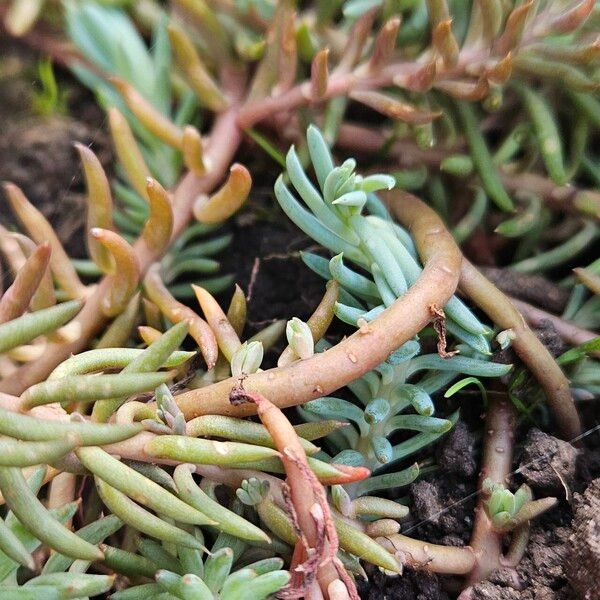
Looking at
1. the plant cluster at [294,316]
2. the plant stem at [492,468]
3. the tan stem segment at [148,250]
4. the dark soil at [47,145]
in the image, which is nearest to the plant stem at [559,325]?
the plant cluster at [294,316]

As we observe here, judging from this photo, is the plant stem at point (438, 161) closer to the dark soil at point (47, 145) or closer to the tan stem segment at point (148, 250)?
the tan stem segment at point (148, 250)

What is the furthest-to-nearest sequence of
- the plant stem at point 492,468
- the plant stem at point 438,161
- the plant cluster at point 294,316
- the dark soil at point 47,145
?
the dark soil at point 47,145 < the plant stem at point 438,161 < the plant stem at point 492,468 < the plant cluster at point 294,316

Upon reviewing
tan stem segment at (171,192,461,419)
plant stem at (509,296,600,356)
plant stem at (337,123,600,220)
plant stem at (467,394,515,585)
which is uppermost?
tan stem segment at (171,192,461,419)

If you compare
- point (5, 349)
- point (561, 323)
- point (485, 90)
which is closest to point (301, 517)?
point (5, 349)

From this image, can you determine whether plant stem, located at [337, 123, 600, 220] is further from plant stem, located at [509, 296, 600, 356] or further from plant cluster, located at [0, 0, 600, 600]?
plant stem, located at [509, 296, 600, 356]

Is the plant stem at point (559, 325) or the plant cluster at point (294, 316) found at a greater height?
the plant cluster at point (294, 316)

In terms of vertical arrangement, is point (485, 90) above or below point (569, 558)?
above

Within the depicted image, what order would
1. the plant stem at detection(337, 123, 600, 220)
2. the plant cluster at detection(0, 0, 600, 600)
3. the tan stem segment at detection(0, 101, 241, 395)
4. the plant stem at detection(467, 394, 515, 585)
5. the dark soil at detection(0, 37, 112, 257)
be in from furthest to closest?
the dark soil at detection(0, 37, 112, 257) → the plant stem at detection(337, 123, 600, 220) → the tan stem segment at detection(0, 101, 241, 395) → the plant stem at detection(467, 394, 515, 585) → the plant cluster at detection(0, 0, 600, 600)

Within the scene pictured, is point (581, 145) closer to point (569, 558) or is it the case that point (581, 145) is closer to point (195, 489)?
point (569, 558)

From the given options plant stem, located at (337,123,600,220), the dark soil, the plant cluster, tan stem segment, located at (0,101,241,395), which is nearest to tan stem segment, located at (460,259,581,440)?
the plant cluster
